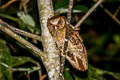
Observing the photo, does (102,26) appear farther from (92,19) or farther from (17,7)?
(17,7)

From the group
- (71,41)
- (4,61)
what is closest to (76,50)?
(71,41)

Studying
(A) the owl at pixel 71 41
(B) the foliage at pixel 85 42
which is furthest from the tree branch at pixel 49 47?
(B) the foliage at pixel 85 42

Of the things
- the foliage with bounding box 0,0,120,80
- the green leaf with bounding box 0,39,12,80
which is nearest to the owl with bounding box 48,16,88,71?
the foliage with bounding box 0,0,120,80

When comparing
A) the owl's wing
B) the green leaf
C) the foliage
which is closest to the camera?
the owl's wing

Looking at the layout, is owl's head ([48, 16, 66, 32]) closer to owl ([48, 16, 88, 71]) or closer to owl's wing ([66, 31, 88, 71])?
owl ([48, 16, 88, 71])

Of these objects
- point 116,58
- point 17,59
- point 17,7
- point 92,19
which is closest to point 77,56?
point 17,59

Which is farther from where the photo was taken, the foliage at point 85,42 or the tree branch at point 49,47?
the foliage at point 85,42

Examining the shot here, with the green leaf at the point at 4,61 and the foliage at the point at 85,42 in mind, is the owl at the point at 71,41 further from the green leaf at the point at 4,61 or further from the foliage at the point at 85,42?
the green leaf at the point at 4,61

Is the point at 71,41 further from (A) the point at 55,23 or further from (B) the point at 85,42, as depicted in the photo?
(B) the point at 85,42
